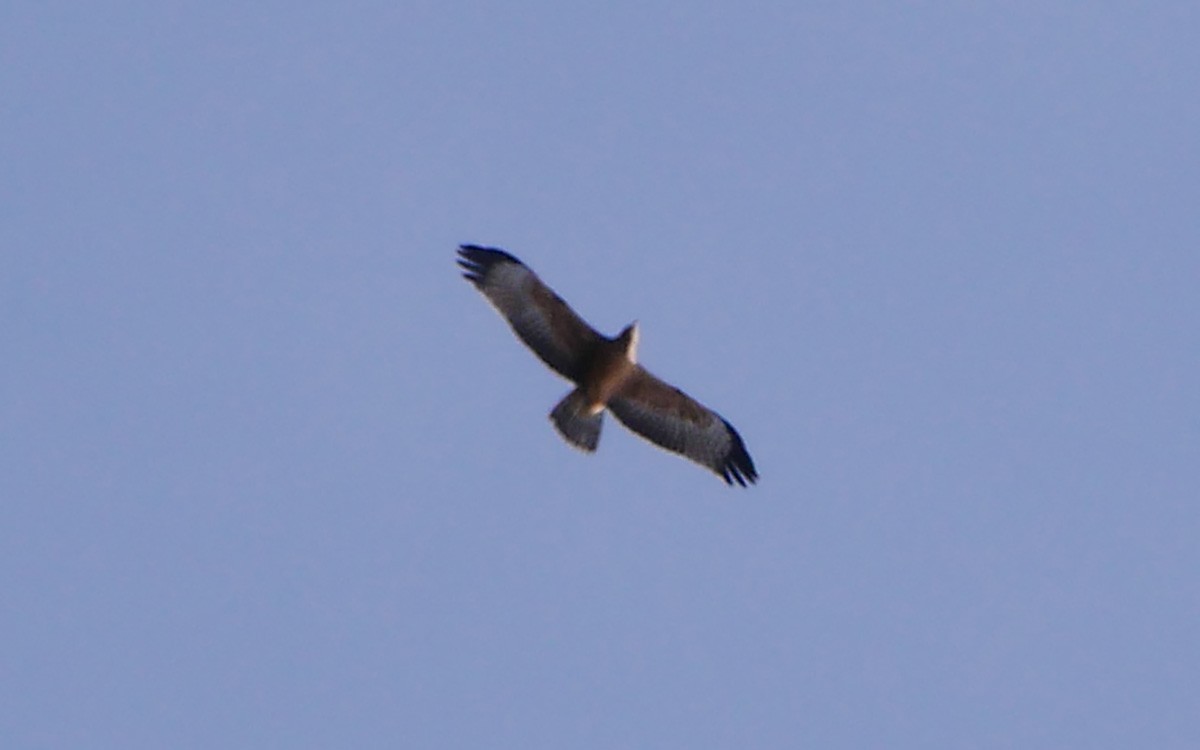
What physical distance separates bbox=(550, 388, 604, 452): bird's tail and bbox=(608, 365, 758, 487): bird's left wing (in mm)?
429

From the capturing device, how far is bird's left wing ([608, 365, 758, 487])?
20438 millimetres

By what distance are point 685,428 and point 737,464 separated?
0.53 m

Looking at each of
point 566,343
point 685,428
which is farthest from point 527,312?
point 685,428

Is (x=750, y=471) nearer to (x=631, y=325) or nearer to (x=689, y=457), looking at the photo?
(x=689, y=457)

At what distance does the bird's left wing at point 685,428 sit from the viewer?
20.4m

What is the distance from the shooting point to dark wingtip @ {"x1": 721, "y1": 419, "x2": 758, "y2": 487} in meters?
20.7

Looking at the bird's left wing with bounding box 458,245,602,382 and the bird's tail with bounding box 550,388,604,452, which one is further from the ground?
the bird's left wing with bounding box 458,245,602,382

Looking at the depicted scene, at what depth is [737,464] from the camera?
20.8m

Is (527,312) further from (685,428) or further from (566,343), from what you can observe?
(685,428)

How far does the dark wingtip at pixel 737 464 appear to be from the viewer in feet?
68.0

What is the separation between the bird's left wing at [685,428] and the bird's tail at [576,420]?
0.43m

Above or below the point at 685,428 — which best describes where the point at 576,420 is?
below

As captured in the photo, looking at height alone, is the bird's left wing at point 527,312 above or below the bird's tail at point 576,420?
above

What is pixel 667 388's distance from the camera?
797 inches
